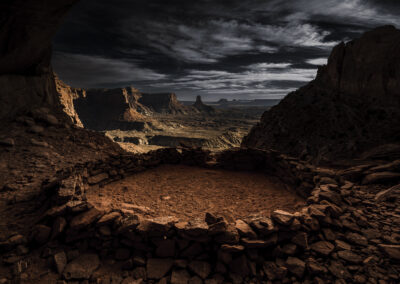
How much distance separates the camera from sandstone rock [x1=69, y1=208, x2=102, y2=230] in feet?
15.1

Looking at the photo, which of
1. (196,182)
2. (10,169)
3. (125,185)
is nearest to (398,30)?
(196,182)

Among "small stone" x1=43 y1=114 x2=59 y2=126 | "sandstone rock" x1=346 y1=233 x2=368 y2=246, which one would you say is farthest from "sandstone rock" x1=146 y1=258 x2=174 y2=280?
"small stone" x1=43 y1=114 x2=59 y2=126

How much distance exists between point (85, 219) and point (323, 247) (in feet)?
19.9

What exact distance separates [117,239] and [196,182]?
4.87 meters

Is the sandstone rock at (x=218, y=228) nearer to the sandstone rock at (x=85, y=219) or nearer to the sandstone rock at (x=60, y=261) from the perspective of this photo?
the sandstone rock at (x=85, y=219)

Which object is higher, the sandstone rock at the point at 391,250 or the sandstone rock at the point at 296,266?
the sandstone rock at the point at 391,250

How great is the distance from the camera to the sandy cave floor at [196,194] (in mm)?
6270

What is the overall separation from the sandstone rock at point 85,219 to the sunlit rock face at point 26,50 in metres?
13.9

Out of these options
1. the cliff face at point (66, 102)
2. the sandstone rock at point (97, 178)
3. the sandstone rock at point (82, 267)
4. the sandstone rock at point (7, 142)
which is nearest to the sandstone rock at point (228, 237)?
the sandstone rock at point (82, 267)

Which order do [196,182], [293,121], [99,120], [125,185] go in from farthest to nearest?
1. [99,120]
2. [293,121]
3. [196,182]
4. [125,185]

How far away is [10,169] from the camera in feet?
28.7

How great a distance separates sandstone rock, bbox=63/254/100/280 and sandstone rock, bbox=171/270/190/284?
6.10 feet

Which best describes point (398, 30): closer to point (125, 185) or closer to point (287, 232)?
point (287, 232)

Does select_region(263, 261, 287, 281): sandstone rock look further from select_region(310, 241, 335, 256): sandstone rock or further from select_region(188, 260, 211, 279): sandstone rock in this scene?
select_region(188, 260, 211, 279): sandstone rock
